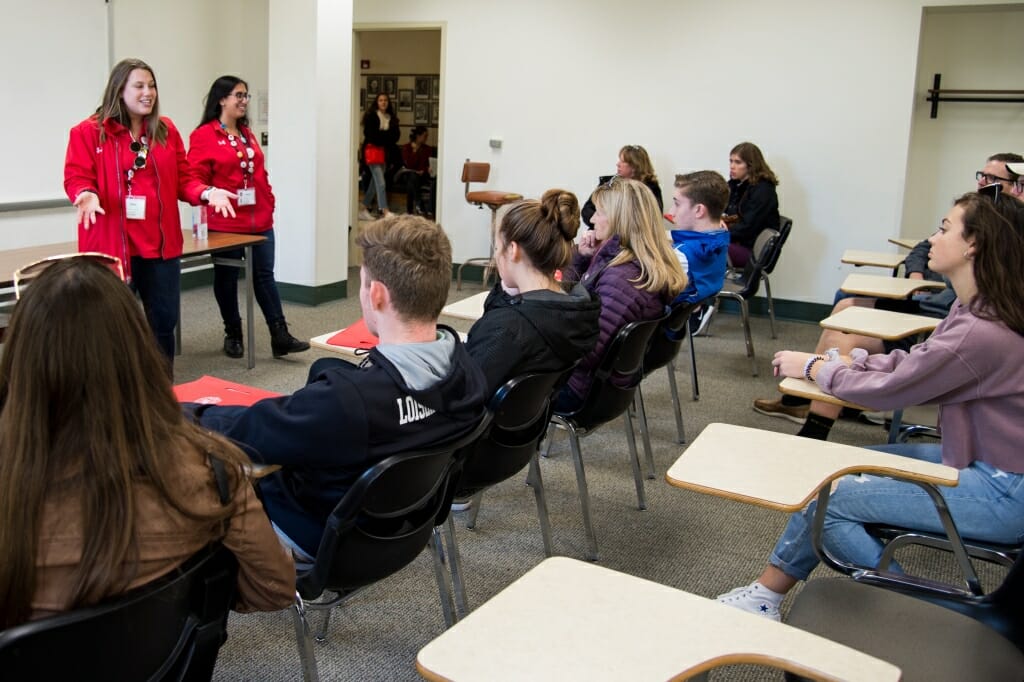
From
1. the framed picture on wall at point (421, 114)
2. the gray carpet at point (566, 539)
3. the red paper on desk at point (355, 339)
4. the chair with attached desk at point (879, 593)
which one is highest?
the framed picture on wall at point (421, 114)

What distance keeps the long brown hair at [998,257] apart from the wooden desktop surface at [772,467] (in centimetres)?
48

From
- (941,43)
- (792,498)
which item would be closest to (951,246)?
(792,498)

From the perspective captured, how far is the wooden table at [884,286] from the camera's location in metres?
4.05

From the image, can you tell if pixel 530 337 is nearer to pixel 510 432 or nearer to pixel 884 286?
pixel 510 432

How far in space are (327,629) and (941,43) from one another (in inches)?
245

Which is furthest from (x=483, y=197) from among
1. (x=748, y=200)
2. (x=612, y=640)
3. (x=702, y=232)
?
(x=612, y=640)

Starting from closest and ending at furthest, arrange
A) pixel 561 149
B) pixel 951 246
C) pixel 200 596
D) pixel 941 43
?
pixel 200 596 < pixel 951 246 < pixel 941 43 < pixel 561 149

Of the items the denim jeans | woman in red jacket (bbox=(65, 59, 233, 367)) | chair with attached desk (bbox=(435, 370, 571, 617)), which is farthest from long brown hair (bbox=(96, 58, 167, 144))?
chair with attached desk (bbox=(435, 370, 571, 617))

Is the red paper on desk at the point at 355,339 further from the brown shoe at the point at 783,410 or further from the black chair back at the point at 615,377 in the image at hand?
the brown shoe at the point at 783,410

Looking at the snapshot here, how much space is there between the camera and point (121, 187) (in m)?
3.73

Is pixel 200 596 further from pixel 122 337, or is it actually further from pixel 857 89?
pixel 857 89

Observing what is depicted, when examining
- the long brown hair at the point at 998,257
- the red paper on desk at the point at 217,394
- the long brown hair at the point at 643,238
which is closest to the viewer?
the red paper on desk at the point at 217,394

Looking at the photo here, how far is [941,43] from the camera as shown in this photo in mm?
6523

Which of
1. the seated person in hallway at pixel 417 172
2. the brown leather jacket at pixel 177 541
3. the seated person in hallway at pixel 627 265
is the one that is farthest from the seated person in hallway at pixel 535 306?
the seated person in hallway at pixel 417 172
